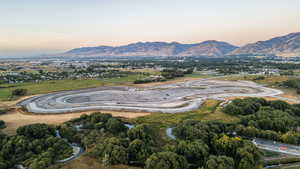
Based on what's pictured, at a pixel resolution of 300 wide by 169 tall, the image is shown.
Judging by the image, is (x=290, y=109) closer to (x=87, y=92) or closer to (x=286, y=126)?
(x=286, y=126)

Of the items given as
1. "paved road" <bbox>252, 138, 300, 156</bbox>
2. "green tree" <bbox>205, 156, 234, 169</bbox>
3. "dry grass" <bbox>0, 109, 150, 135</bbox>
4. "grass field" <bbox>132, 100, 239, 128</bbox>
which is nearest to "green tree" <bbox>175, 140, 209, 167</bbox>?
"green tree" <bbox>205, 156, 234, 169</bbox>

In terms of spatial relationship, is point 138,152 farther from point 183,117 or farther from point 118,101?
point 118,101

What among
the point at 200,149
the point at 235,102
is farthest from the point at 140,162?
the point at 235,102

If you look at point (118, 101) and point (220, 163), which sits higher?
point (220, 163)

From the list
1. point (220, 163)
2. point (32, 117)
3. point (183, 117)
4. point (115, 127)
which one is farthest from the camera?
point (32, 117)

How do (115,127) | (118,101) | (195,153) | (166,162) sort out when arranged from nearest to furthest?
1. (166,162)
2. (195,153)
3. (115,127)
4. (118,101)

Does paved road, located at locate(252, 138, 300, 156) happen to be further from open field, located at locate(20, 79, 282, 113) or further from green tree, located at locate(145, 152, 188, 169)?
open field, located at locate(20, 79, 282, 113)

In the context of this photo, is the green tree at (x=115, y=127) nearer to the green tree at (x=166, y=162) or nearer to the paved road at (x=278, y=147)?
the green tree at (x=166, y=162)

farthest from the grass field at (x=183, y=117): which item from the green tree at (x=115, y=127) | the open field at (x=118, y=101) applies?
the green tree at (x=115, y=127)

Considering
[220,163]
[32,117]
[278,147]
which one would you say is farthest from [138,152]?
[32,117]
